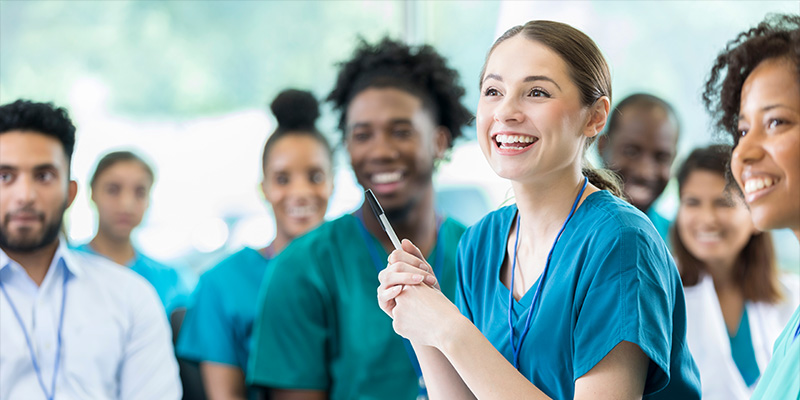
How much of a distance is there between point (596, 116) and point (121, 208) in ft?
6.70

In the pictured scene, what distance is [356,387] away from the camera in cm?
174

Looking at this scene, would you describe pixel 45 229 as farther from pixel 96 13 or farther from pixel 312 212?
pixel 96 13

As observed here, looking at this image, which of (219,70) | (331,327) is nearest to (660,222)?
(331,327)

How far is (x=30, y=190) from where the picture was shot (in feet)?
5.51

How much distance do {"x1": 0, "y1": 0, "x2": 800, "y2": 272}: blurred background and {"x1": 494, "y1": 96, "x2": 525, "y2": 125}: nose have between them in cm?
212

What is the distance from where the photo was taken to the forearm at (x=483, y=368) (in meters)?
0.99

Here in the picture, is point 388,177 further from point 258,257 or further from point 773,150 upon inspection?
point 773,150

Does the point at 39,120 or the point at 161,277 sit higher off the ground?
the point at 39,120

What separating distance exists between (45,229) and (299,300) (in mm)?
604

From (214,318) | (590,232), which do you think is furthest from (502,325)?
(214,318)

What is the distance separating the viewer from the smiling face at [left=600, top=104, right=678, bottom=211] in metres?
2.16

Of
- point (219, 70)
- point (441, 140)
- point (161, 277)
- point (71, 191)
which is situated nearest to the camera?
point (71, 191)

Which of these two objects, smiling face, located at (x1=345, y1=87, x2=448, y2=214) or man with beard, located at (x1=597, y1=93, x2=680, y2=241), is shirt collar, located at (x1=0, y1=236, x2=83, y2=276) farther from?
man with beard, located at (x1=597, y1=93, x2=680, y2=241)

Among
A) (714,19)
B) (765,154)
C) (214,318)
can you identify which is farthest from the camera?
(714,19)
